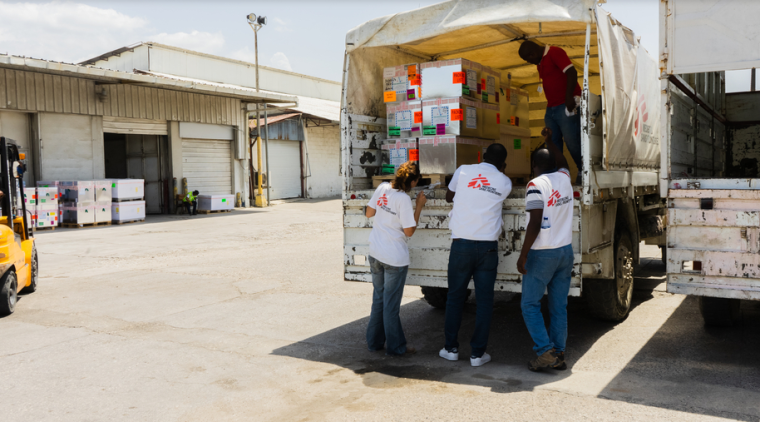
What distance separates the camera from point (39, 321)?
718cm

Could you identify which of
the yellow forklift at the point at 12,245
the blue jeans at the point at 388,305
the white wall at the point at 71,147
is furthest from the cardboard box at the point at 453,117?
the white wall at the point at 71,147

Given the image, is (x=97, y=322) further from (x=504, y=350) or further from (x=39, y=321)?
(x=504, y=350)

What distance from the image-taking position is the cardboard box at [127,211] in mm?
18906

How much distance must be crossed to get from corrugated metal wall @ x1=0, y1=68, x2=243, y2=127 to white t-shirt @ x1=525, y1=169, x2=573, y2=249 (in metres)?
17.3

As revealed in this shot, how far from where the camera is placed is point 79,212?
1794 cm

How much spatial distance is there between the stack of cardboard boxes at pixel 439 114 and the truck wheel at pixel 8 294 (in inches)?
184

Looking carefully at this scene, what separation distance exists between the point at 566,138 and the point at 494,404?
9.48ft

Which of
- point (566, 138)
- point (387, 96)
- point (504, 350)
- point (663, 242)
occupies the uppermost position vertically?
point (387, 96)

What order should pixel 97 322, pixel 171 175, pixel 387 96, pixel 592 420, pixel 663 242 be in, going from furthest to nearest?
pixel 171 175
pixel 663 242
pixel 97 322
pixel 387 96
pixel 592 420

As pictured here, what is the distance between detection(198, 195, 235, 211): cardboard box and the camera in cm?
2278

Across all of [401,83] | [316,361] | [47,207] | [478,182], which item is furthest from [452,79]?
[47,207]

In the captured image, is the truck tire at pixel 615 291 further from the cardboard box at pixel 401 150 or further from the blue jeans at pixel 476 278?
the cardboard box at pixel 401 150

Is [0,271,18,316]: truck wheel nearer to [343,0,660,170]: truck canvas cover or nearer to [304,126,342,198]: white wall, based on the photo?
Result: [343,0,660,170]: truck canvas cover

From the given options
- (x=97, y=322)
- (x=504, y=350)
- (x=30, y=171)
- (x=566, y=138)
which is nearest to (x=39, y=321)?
(x=97, y=322)
